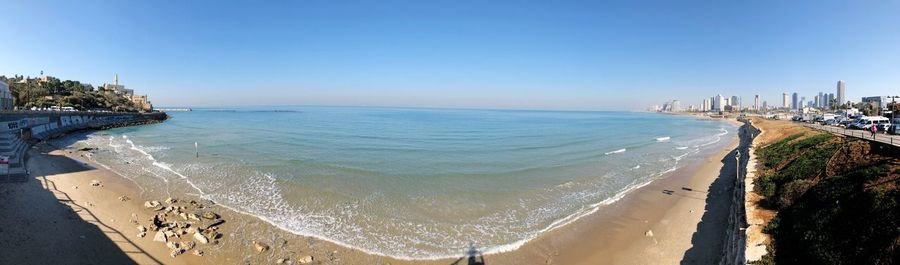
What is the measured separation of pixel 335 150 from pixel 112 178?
14797 millimetres

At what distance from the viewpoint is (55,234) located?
12.3 meters

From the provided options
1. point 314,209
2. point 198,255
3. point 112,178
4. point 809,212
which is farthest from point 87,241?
point 809,212

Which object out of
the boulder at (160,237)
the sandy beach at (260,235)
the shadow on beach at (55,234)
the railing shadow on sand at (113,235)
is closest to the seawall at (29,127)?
the shadow on beach at (55,234)

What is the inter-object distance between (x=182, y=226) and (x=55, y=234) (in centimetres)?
358

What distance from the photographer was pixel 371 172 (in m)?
23.2

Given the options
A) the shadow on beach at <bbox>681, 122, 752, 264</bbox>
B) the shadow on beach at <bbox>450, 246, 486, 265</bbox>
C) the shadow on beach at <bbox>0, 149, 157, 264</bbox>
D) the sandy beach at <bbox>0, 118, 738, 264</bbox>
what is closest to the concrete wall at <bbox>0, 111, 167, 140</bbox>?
the shadow on beach at <bbox>0, 149, 157, 264</bbox>

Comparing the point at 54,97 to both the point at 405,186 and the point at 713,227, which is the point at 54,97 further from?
the point at 713,227

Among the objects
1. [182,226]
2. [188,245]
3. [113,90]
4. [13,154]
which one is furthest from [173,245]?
[113,90]

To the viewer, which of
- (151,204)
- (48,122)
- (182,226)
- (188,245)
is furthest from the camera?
(48,122)

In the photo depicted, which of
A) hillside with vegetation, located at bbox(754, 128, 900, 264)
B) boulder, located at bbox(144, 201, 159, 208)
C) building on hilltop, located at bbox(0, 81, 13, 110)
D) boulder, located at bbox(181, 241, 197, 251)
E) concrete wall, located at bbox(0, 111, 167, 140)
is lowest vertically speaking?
boulder, located at bbox(181, 241, 197, 251)

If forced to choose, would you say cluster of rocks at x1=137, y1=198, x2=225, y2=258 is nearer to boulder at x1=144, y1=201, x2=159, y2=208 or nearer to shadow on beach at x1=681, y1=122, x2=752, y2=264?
boulder at x1=144, y1=201, x2=159, y2=208

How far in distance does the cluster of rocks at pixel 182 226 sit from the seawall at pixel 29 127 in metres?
11.2

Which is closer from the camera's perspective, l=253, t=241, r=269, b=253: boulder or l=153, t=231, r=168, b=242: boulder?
l=253, t=241, r=269, b=253: boulder

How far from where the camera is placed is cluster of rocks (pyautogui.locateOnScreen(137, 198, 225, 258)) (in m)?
11.8
